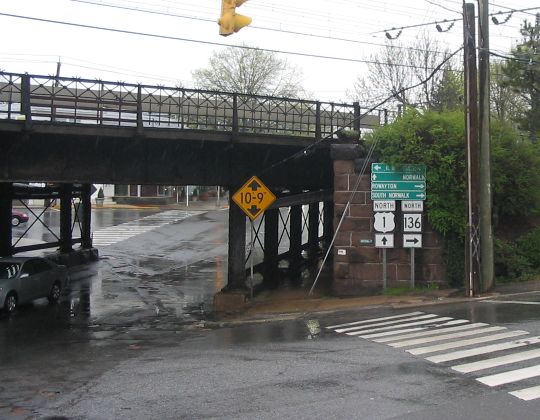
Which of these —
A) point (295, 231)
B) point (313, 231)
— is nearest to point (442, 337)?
point (295, 231)

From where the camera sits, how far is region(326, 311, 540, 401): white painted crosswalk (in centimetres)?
711

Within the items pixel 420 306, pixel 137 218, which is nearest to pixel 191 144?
pixel 420 306

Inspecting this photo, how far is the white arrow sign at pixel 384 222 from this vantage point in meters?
16.0

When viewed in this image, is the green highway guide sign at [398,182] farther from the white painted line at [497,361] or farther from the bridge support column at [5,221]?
the bridge support column at [5,221]

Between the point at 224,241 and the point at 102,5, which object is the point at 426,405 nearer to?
the point at 102,5

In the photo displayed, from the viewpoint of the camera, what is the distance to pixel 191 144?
17781 mm

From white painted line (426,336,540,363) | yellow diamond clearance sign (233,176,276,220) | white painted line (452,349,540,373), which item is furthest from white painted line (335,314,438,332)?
yellow diamond clearance sign (233,176,276,220)

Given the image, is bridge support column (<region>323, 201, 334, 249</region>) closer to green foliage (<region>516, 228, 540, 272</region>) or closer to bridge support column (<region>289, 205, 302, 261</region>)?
bridge support column (<region>289, 205, 302, 261</region>)

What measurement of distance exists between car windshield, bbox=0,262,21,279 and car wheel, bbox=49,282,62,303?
6.77ft

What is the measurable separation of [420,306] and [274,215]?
1311 cm

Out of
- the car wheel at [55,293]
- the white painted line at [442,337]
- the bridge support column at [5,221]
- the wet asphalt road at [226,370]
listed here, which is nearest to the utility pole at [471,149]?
the wet asphalt road at [226,370]

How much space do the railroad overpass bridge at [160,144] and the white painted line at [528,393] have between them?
1076 cm

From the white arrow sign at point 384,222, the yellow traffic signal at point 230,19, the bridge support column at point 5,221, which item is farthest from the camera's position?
the bridge support column at point 5,221

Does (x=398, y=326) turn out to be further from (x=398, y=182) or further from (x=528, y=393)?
(x=398, y=182)
